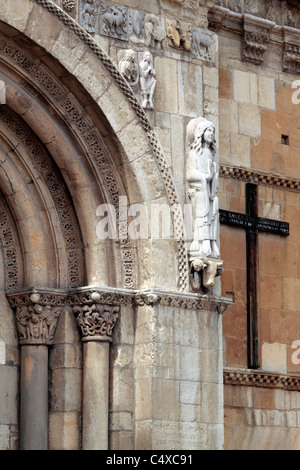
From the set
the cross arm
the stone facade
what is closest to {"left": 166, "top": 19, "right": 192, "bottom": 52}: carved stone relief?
the stone facade

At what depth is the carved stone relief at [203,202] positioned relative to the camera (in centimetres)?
1471

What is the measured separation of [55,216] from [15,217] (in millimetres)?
416

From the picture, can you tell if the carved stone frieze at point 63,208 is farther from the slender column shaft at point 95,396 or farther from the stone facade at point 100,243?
the slender column shaft at point 95,396

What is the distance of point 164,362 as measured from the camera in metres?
14.3

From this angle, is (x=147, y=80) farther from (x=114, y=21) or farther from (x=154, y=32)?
(x=114, y=21)

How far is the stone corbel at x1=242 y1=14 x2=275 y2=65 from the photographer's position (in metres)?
16.8

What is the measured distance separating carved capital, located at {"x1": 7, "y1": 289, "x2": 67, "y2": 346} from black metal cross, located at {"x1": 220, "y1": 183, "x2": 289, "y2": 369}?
261 centimetres

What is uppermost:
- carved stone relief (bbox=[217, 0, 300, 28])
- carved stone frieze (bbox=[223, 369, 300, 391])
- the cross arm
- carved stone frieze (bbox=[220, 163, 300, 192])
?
carved stone relief (bbox=[217, 0, 300, 28])

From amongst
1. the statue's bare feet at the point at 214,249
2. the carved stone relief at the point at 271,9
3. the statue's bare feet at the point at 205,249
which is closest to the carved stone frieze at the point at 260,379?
the statue's bare feet at the point at 214,249

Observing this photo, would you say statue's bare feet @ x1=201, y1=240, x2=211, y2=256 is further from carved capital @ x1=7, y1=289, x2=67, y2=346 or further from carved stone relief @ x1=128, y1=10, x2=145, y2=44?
carved stone relief @ x1=128, y1=10, x2=145, y2=44

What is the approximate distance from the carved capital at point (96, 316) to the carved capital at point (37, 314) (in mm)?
239

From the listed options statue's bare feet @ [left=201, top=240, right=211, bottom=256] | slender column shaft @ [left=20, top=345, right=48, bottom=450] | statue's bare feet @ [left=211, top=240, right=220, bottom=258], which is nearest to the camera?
slender column shaft @ [left=20, top=345, right=48, bottom=450]

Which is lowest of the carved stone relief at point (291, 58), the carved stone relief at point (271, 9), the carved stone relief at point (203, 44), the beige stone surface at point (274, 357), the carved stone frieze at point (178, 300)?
the beige stone surface at point (274, 357)
